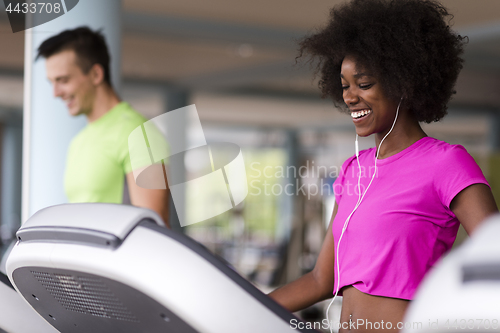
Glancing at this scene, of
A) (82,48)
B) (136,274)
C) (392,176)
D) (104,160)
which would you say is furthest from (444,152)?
(82,48)

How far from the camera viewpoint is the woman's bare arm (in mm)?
1210

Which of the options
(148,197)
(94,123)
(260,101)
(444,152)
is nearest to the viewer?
(444,152)

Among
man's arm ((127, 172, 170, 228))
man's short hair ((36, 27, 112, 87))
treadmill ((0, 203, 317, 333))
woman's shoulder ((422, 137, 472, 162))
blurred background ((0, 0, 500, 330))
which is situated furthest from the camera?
blurred background ((0, 0, 500, 330))

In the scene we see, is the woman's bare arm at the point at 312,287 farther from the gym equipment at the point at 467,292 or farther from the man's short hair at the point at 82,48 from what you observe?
the man's short hair at the point at 82,48

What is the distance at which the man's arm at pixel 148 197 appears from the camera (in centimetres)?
153

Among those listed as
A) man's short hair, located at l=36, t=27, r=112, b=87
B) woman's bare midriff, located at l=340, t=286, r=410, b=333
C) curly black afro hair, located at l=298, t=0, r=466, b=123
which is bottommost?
woman's bare midriff, located at l=340, t=286, r=410, b=333

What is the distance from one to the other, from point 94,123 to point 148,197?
1.12ft

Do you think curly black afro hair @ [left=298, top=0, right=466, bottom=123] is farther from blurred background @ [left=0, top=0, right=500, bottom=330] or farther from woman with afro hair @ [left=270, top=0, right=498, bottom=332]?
blurred background @ [left=0, top=0, right=500, bottom=330]

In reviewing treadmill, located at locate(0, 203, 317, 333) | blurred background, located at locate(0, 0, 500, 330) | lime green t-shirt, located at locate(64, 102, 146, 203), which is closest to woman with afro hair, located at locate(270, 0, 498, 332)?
blurred background, located at locate(0, 0, 500, 330)

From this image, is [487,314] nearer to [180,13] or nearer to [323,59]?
[323,59]

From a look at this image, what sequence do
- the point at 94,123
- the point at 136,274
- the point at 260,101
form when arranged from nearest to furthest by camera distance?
the point at 136,274 → the point at 94,123 → the point at 260,101

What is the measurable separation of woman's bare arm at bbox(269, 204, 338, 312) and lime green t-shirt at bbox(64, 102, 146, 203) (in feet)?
1.86

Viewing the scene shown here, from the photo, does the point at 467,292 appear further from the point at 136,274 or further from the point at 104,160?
the point at 104,160

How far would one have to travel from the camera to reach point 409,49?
1.26 m
